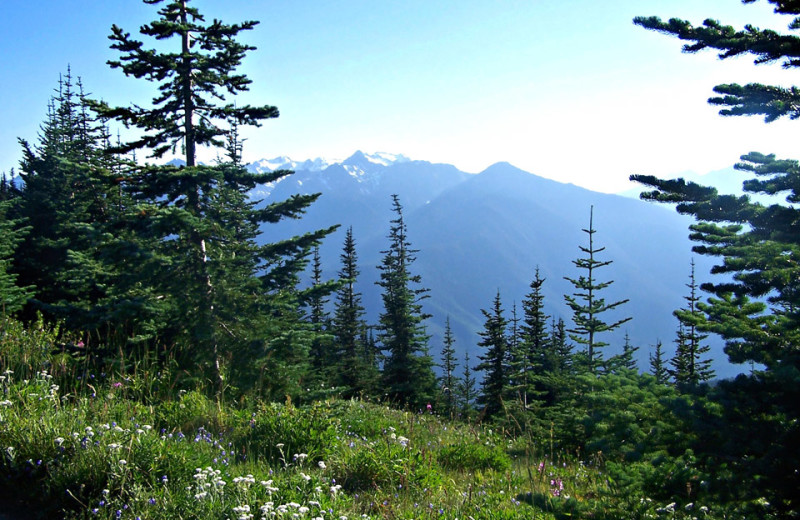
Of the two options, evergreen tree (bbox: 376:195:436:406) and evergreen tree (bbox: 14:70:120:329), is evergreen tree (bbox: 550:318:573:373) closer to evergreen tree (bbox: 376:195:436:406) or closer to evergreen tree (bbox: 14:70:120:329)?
evergreen tree (bbox: 376:195:436:406)

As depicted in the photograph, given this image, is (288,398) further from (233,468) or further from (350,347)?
(350,347)

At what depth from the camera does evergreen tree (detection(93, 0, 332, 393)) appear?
8.11 metres

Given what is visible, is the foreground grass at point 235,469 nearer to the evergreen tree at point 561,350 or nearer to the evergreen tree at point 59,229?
the evergreen tree at point 59,229

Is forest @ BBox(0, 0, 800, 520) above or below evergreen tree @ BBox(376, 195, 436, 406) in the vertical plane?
above

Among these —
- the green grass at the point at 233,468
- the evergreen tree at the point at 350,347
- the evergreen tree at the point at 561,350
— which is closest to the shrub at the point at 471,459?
the green grass at the point at 233,468

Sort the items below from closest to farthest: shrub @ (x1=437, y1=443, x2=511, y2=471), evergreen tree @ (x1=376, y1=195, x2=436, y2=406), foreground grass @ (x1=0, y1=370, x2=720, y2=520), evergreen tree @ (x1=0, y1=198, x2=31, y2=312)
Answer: foreground grass @ (x1=0, y1=370, x2=720, y2=520) < shrub @ (x1=437, y1=443, x2=511, y2=471) < evergreen tree @ (x1=0, y1=198, x2=31, y2=312) < evergreen tree @ (x1=376, y1=195, x2=436, y2=406)

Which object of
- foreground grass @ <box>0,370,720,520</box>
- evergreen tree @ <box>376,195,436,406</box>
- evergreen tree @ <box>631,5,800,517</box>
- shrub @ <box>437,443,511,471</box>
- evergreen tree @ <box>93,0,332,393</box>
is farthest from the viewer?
evergreen tree @ <box>376,195,436,406</box>

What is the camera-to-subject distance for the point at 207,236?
8.70 m

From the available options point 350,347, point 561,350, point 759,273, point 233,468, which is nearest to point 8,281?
point 233,468

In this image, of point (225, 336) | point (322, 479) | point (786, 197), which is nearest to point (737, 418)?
point (786, 197)

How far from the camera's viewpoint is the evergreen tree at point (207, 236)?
8.11 meters

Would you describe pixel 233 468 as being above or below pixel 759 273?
below

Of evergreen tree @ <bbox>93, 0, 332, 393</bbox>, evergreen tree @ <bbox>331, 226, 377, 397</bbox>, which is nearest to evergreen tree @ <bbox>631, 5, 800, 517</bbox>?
evergreen tree @ <bbox>93, 0, 332, 393</bbox>

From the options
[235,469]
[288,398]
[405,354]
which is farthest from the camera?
[405,354]
